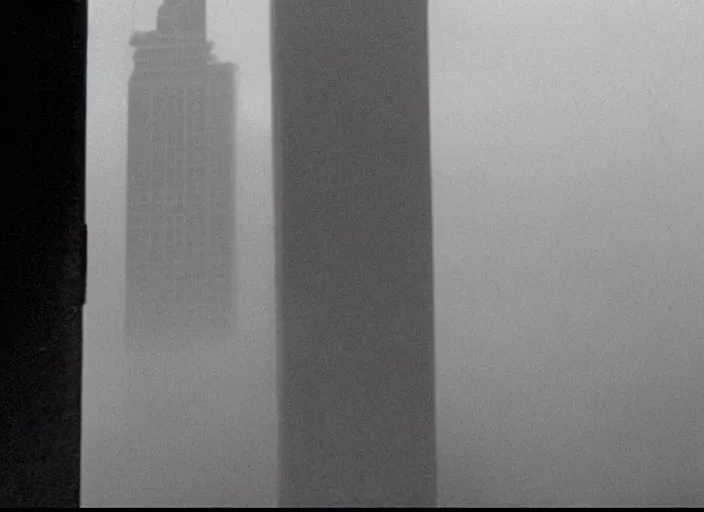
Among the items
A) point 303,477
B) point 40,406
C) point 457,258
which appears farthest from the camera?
point 457,258

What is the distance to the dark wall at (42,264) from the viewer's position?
553 mm

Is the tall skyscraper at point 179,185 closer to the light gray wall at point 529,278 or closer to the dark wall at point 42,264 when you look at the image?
the light gray wall at point 529,278

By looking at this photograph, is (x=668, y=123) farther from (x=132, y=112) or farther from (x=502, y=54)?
(x=132, y=112)

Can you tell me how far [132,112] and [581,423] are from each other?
0.93 metres

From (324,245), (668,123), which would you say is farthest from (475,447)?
(668,123)

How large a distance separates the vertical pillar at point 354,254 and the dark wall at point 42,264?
57 centimetres

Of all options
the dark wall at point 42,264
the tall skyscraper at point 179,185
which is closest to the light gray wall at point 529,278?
the tall skyscraper at point 179,185

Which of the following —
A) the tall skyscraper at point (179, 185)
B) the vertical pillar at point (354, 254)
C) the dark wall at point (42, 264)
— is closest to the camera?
the dark wall at point (42, 264)

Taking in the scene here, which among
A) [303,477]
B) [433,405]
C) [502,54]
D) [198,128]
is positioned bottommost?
[303,477]

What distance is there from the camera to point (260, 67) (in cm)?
121

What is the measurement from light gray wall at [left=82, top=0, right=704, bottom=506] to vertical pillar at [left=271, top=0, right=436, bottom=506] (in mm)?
54

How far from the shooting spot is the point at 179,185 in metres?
1.24

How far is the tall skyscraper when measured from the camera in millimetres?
1216

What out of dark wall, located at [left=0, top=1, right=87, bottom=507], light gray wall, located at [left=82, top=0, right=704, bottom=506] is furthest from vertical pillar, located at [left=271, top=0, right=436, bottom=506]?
dark wall, located at [left=0, top=1, right=87, bottom=507]
